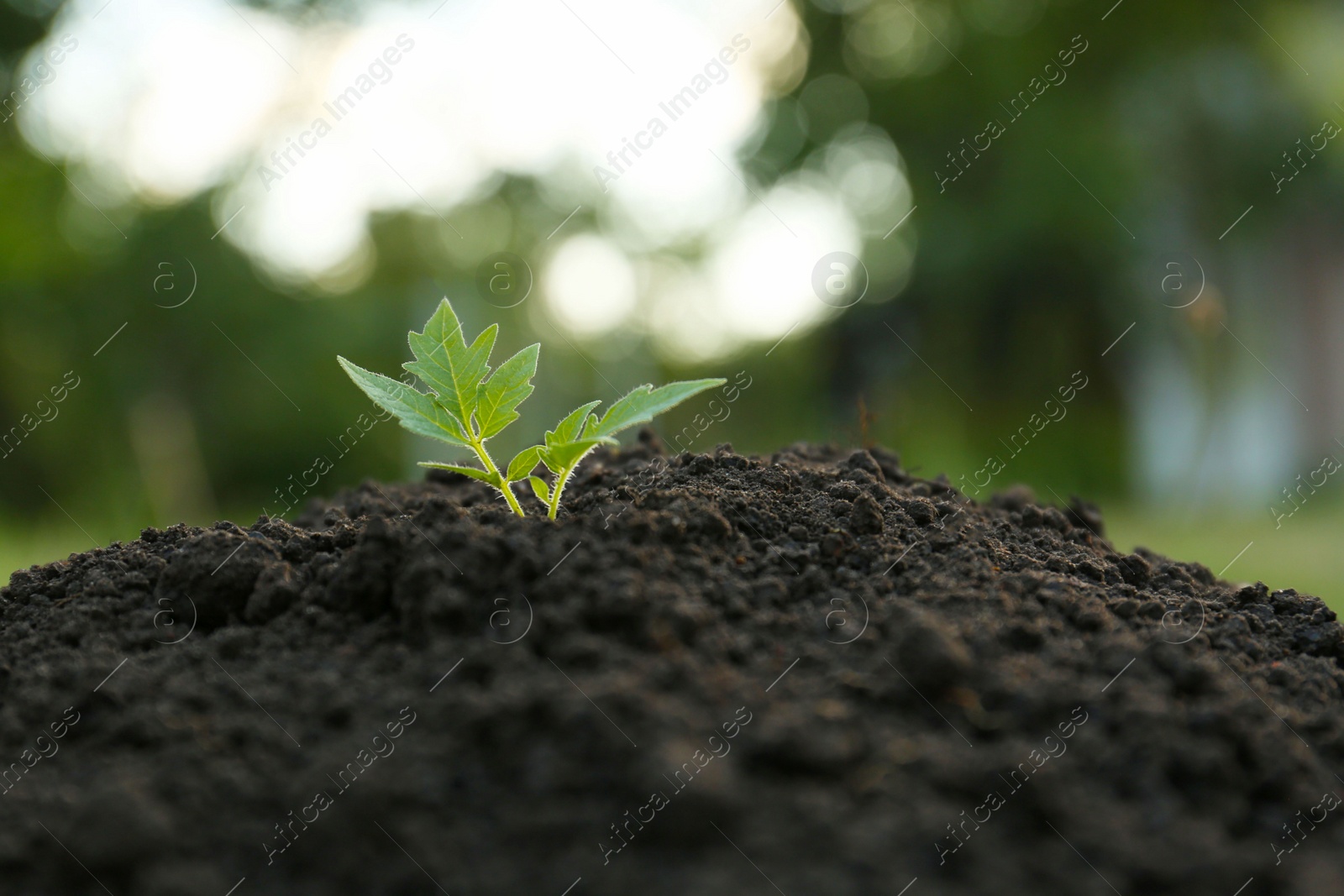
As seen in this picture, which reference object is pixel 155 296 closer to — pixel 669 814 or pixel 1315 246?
pixel 669 814

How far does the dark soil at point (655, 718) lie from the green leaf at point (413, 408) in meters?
0.16

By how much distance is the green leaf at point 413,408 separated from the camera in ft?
5.25

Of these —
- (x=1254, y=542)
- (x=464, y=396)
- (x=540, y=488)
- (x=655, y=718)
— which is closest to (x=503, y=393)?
(x=464, y=396)

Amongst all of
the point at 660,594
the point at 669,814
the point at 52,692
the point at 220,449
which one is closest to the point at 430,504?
the point at 660,594

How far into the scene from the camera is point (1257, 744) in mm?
1121

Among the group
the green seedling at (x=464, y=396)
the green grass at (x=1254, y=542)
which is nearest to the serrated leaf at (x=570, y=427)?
the green seedling at (x=464, y=396)

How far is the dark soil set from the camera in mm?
904

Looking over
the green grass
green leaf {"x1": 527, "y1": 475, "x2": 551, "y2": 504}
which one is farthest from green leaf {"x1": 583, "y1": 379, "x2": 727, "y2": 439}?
the green grass

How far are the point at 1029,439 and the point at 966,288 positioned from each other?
1.90 meters

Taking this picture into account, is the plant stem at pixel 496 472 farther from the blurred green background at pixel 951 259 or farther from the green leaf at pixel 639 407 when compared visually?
the blurred green background at pixel 951 259

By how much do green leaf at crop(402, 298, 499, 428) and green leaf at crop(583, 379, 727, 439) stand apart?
23 cm

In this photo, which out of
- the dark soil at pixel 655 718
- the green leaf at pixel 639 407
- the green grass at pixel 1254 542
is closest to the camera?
the dark soil at pixel 655 718

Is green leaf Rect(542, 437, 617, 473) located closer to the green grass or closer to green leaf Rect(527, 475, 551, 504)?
green leaf Rect(527, 475, 551, 504)

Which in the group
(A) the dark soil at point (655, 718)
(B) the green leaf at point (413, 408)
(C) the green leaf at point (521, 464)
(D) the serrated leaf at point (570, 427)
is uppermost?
(B) the green leaf at point (413, 408)
